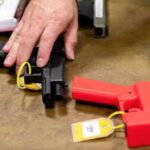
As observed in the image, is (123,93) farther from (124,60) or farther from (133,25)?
(133,25)

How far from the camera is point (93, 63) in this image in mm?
791

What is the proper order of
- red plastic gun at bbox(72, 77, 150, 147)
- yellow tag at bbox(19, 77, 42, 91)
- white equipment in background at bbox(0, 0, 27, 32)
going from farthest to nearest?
white equipment in background at bbox(0, 0, 27, 32) → yellow tag at bbox(19, 77, 42, 91) → red plastic gun at bbox(72, 77, 150, 147)

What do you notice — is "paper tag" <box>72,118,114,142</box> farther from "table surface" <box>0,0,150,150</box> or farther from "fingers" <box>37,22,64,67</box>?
"fingers" <box>37,22,64,67</box>

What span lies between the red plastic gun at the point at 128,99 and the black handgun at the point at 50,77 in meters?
0.03

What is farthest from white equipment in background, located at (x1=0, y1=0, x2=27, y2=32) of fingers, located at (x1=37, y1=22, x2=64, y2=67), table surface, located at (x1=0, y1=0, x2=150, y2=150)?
fingers, located at (x1=37, y1=22, x2=64, y2=67)

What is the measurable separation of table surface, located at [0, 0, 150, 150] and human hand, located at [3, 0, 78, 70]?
4 centimetres

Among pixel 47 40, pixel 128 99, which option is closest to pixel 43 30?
pixel 47 40

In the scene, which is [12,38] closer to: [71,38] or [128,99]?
[71,38]

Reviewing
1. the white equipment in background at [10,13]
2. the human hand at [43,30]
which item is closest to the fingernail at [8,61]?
the human hand at [43,30]

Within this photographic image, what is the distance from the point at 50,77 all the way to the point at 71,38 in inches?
6.3

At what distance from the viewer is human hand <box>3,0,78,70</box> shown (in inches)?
30.1

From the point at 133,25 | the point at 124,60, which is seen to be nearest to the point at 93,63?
the point at 124,60

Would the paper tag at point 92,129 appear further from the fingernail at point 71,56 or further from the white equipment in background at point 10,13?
the white equipment in background at point 10,13

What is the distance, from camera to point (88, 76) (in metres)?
0.76
